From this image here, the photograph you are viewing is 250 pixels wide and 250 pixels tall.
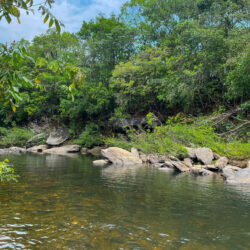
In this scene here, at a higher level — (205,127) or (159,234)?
(205,127)

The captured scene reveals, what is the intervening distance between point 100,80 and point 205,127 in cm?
1531

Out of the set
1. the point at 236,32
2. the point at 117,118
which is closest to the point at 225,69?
the point at 236,32

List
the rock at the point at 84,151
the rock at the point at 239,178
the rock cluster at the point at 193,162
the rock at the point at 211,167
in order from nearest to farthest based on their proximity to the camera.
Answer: the rock at the point at 239,178 < the rock cluster at the point at 193,162 < the rock at the point at 211,167 < the rock at the point at 84,151

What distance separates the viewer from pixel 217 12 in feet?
75.3

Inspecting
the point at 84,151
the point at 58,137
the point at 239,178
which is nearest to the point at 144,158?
the point at 239,178

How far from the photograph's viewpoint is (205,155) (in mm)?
14305

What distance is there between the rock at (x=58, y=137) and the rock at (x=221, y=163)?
19972 millimetres

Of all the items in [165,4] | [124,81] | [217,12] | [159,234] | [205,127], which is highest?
[165,4]

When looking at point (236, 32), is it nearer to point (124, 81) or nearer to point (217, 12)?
point (217, 12)

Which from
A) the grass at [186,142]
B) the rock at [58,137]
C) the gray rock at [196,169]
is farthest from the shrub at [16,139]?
the gray rock at [196,169]

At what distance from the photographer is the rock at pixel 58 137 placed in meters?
29.7

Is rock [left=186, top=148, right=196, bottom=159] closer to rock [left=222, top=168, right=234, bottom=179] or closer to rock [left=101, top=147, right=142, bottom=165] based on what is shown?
rock [left=222, top=168, right=234, bottom=179]

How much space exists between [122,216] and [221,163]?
9.18 m

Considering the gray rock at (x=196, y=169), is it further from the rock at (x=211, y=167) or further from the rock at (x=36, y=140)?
the rock at (x=36, y=140)
